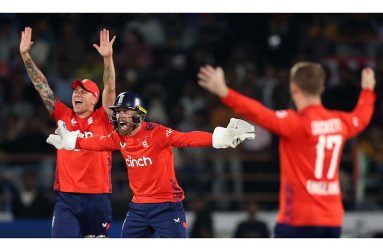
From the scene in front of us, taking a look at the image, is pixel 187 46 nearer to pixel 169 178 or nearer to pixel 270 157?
pixel 270 157

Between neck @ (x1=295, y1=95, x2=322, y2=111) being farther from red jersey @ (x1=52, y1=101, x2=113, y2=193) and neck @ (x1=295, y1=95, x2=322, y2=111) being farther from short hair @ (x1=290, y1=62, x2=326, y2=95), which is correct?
red jersey @ (x1=52, y1=101, x2=113, y2=193)

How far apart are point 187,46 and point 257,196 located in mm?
Result: 3690

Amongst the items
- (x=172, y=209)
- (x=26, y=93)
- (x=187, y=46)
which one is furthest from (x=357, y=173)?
(x=172, y=209)

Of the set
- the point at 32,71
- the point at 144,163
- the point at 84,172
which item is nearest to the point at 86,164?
the point at 84,172

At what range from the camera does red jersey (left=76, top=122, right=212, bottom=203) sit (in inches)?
376

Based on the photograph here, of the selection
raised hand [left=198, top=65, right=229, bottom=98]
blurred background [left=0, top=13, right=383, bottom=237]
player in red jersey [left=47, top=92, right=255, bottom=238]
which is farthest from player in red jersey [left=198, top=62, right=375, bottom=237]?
blurred background [left=0, top=13, right=383, bottom=237]

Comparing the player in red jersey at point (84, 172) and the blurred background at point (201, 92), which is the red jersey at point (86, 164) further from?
the blurred background at point (201, 92)

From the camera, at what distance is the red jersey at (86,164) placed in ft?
33.7

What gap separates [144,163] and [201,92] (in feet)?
24.9

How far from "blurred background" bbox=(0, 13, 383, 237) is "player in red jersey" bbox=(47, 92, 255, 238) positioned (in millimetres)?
3983

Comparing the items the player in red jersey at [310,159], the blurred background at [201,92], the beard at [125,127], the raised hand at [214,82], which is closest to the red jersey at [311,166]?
the player in red jersey at [310,159]

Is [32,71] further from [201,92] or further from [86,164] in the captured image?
[201,92]

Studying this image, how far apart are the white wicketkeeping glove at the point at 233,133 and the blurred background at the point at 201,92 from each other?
4884 millimetres

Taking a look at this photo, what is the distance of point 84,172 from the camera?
1025 centimetres
